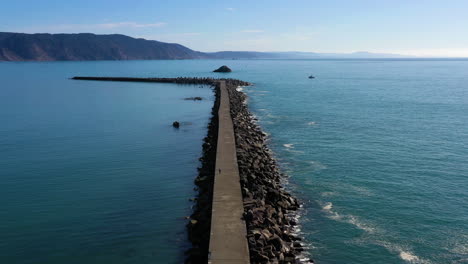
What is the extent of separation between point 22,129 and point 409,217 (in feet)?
109

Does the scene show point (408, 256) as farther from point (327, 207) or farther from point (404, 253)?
point (327, 207)

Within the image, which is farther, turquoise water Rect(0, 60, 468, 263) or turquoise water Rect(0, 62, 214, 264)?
turquoise water Rect(0, 60, 468, 263)

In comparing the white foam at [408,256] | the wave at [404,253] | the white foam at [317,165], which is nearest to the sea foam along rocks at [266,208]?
the white foam at [317,165]

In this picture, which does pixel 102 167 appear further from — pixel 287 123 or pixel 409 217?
pixel 287 123

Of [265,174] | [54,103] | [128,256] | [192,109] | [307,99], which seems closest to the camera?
[128,256]

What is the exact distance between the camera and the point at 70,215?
56.8 feet

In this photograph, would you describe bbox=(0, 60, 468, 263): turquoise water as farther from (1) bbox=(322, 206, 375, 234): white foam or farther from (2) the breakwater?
(2) the breakwater

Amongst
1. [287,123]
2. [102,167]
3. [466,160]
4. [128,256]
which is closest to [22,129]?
[102,167]

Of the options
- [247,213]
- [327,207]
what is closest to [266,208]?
[247,213]

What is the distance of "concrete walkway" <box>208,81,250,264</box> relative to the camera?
12.2 meters

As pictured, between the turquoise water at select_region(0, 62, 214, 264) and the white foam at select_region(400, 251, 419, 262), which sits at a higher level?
the turquoise water at select_region(0, 62, 214, 264)

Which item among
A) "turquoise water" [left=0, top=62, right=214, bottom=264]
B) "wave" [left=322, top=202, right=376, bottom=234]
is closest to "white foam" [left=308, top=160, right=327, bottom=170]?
"wave" [left=322, top=202, right=376, bottom=234]

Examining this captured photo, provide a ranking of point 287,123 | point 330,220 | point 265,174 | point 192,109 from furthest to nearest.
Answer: point 192,109 → point 287,123 → point 265,174 → point 330,220

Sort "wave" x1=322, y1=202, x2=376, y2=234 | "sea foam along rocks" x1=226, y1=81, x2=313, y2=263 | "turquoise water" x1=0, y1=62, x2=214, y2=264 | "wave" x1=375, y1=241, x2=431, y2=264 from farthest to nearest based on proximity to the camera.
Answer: "wave" x1=322, y1=202, x2=376, y2=234
"turquoise water" x1=0, y1=62, x2=214, y2=264
"wave" x1=375, y1=241, x2=431, y2=264
"sea foam along rocks" x1=226, y1=81, x2=313, y2=263
